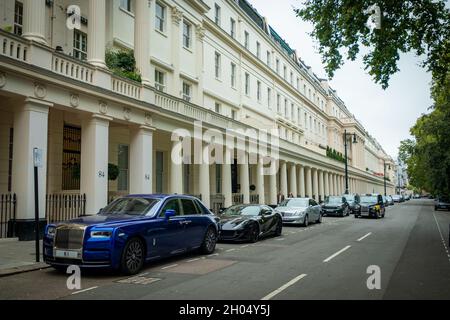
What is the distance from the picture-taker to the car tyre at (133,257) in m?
8.66

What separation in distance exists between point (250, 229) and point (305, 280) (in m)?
6.79

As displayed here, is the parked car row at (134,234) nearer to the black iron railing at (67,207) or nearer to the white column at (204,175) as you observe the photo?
the black iron railing at (67,207)

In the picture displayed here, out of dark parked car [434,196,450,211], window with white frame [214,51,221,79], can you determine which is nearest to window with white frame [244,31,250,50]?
window with white frame [214,51,221,79]

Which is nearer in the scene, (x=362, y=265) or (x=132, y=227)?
(x=132, y=227)

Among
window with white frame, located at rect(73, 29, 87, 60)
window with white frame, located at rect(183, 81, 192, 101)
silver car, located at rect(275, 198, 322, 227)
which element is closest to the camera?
window with white frame, located at rect(73, 29, 87, 60)

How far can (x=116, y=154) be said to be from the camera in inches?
829

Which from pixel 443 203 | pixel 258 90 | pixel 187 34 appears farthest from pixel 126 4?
pixel 443 203

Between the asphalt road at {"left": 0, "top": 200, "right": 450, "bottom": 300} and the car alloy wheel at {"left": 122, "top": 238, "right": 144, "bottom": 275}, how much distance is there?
26 centimetres

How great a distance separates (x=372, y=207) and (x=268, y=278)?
23.8 m

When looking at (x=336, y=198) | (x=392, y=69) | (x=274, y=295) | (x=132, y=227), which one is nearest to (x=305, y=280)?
(x=274, y=295)

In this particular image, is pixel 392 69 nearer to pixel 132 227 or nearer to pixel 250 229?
pixel 250 229

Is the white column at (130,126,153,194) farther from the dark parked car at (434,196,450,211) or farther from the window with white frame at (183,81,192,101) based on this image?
the dark parked car at (434,196,450,211)

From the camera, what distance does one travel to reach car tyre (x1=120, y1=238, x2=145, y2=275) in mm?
8656

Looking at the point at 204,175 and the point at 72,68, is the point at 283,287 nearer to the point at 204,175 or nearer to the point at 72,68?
the point at 72,68
